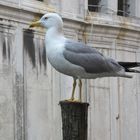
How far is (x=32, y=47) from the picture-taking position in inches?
472

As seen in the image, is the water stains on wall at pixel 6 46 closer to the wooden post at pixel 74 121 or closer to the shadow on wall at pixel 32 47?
the shadow on wall at pixel 32 47

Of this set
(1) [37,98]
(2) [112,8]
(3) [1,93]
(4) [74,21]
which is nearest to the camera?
(3) [1,93]

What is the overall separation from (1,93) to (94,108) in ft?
9.75

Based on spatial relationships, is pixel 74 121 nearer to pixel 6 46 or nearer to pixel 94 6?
pixel 6 46

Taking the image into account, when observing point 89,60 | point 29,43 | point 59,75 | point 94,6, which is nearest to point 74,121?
point 89,60

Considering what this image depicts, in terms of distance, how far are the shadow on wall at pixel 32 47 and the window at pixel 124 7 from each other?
10.1 feet

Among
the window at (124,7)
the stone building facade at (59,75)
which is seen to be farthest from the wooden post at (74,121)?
the window at (124,7)

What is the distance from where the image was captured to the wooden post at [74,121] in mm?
4941

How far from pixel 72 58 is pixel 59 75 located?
7.10 m

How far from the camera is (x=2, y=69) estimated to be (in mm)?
11234

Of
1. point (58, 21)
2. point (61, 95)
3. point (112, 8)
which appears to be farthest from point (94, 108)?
point (58, 21)

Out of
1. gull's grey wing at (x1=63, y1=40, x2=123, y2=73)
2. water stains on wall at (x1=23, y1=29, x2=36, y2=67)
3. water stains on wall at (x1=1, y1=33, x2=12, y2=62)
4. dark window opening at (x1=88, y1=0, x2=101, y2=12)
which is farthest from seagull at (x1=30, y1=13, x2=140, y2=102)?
dark window opening at (x1=88, y1=0, x2=101, y2=12)

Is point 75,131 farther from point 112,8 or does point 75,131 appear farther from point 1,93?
point 112,8

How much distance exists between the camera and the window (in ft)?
48.2
